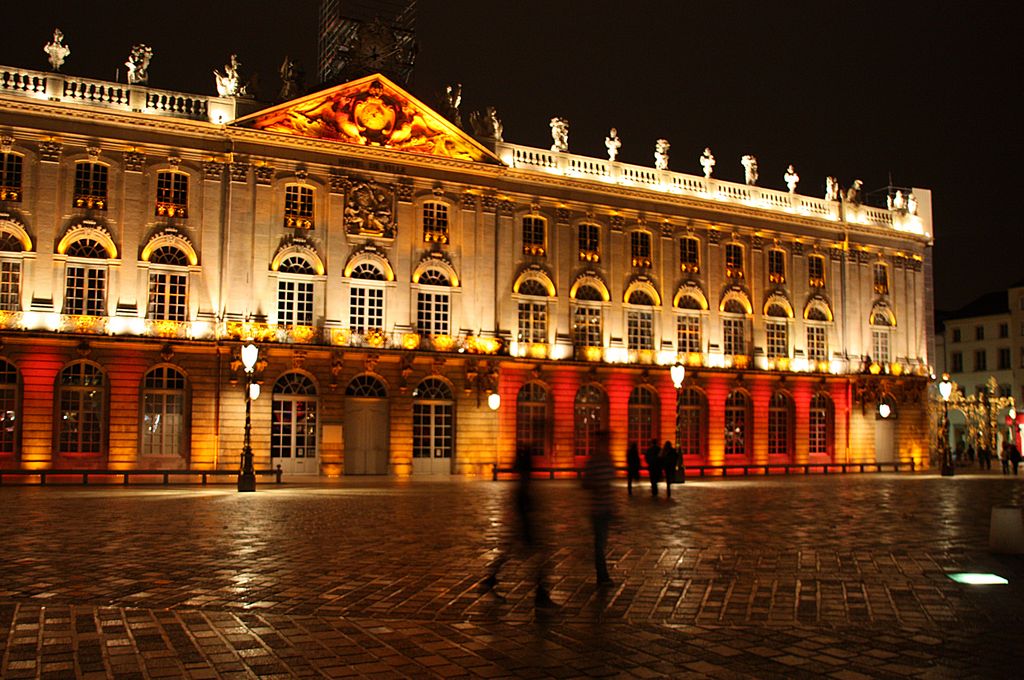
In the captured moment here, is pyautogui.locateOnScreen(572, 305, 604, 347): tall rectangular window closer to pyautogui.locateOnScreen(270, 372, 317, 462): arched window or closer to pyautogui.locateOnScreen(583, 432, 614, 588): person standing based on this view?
pyautogui.locateOnScreen(270, 372, 317, 462): arched window

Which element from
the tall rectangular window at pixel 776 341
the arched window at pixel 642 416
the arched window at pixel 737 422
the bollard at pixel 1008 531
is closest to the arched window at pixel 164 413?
the arched window at pixel 642 416

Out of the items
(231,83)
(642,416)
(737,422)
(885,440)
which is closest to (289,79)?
(231,83)

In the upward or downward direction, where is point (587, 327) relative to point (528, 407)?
upward

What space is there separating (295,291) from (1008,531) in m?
29.0

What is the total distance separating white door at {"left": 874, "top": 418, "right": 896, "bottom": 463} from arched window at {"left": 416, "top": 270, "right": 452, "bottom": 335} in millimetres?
24830

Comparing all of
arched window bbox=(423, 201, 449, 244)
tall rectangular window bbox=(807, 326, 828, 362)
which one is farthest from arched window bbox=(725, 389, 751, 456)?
arched window bbox=(423, 201, 449, 244)

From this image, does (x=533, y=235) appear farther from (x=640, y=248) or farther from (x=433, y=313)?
(x=433, y=313)

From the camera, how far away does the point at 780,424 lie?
49.8m

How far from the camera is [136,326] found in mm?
35938

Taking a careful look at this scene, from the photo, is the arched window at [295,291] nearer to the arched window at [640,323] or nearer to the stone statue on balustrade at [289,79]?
the stone statue on balustrade at [289,79]

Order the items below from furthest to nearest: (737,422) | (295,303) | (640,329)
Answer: (737,422) < (640,329) < (295,303)

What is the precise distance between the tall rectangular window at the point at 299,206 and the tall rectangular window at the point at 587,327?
1229cm

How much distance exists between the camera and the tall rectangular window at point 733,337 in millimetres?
48594

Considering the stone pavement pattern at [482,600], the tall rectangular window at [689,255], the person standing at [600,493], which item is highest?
the tall rectangular window at [689,255]
